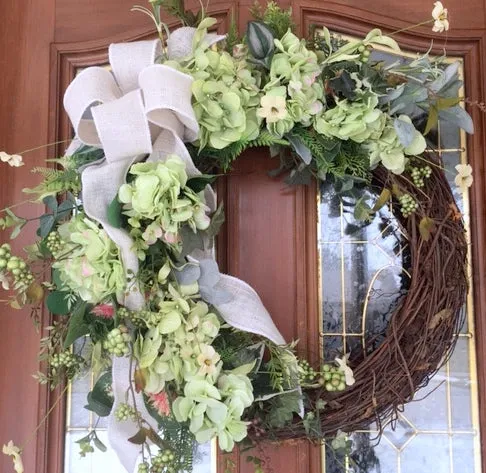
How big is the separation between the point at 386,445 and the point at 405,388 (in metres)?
0.20

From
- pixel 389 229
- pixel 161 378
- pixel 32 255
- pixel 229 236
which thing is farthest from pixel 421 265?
pixel 32 255

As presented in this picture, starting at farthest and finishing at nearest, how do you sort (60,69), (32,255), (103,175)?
(60,69) < (32,255) < (103,175)

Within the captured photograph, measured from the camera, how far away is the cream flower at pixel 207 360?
95 centimetres

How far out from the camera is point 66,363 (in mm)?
1019

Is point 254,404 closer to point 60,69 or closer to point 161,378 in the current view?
point 161,378

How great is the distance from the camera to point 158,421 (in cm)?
103

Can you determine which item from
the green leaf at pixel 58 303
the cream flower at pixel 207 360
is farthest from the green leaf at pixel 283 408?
the green leaf at pixel 58 303

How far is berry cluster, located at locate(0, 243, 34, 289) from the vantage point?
956mm

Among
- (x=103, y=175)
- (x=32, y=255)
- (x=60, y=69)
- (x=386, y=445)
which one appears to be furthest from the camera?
(x=60, y=69)

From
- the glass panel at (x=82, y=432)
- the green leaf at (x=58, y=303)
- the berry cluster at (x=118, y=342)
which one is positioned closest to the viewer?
the berry cluster at (x=118, y=342)

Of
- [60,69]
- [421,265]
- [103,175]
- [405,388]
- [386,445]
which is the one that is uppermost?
[60,69]

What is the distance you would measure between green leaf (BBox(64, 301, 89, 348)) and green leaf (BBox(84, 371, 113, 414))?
0.12m

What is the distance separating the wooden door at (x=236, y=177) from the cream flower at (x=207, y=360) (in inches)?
10.9

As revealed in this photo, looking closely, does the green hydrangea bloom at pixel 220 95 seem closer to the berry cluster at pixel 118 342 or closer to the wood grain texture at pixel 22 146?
the berry cluster at pixel 118 342
